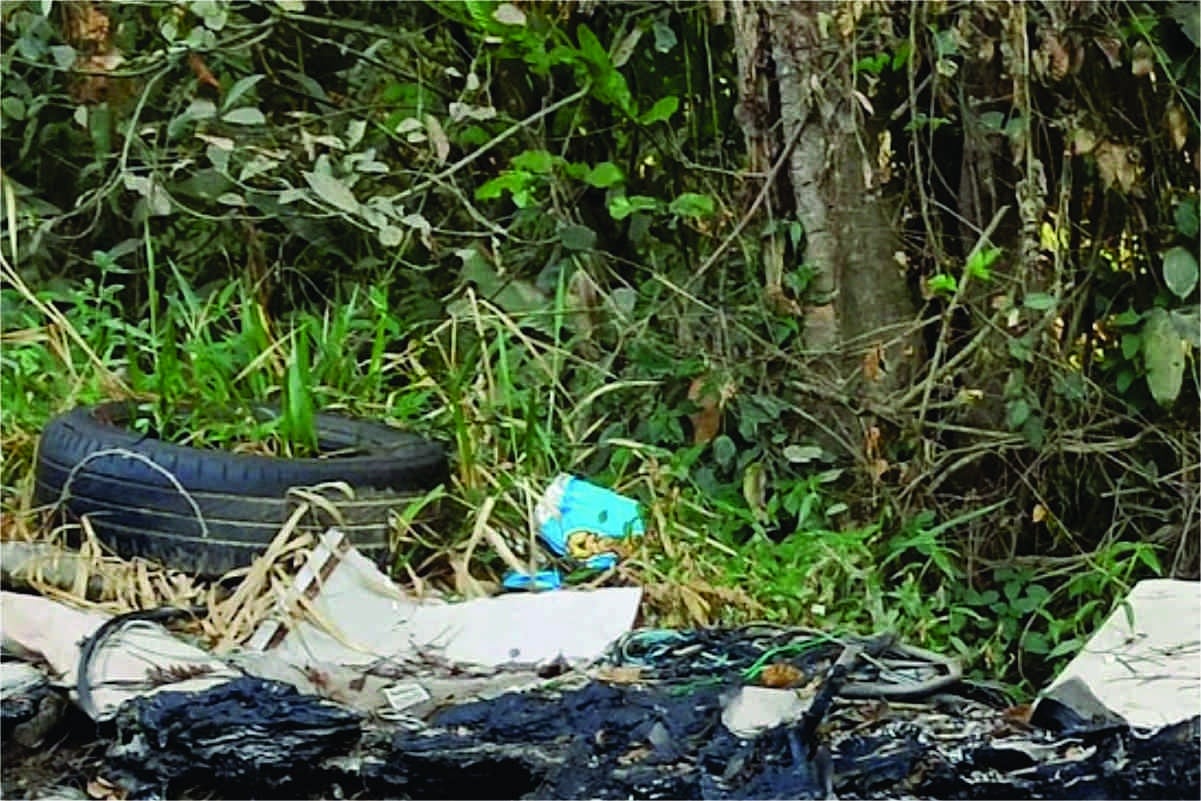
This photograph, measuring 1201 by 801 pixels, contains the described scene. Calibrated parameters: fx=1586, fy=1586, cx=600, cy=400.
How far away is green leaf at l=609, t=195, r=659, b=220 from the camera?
3396mm

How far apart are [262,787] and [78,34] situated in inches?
105

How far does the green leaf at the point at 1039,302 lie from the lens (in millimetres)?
3102

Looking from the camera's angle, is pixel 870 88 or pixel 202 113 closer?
pixel 870 88

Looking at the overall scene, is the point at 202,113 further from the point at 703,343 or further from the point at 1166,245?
the point at 1166,245

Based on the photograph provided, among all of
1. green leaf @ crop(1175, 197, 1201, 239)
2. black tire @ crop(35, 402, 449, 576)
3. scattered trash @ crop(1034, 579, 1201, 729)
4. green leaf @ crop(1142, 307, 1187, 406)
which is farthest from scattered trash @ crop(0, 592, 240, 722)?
green leaf @ crop(1175, 197, 1201, 239)

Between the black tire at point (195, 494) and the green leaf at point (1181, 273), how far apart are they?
153cm

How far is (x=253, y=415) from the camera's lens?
3.04 metres

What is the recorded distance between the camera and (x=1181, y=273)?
3109 millimetres

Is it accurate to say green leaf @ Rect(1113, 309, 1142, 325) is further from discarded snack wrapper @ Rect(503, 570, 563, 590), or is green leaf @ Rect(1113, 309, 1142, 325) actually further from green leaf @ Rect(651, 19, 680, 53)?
discarded snack wrapper @ Rect(503, 570, 563, 590)

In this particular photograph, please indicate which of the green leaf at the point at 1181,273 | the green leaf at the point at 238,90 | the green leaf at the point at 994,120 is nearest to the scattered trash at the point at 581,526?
the green leaf at the point at 994,120

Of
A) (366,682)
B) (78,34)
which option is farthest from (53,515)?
(78,34)

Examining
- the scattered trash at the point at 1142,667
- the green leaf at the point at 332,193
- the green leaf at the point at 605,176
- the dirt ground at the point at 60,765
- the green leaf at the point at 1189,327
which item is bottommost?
the scattered trash at the point at 1142,667

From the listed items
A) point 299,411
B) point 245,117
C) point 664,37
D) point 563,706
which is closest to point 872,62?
point 664,37

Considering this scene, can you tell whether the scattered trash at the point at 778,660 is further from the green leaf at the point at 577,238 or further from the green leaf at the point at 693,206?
the green leaf at the point at 577,238
